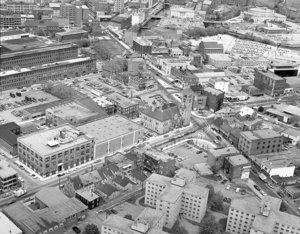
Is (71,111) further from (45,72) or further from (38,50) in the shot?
(38,50)

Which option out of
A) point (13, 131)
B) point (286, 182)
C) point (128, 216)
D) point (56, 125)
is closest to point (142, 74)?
point (56, 125)

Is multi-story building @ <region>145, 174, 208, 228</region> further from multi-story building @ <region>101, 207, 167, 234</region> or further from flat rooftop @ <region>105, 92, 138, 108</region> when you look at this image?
flat rooftop @ <region>105, 92, 138, 108</region>

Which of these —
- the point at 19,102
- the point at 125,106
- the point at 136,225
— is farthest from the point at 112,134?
the point at 136,225

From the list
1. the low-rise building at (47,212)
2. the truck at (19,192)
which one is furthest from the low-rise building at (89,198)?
the truck at (19,192)

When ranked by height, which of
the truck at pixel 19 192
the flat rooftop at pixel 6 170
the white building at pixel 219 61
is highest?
the white building at pixel 219 61

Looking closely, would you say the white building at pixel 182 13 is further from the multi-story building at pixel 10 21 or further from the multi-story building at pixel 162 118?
the multi-story building at pixel 162 118

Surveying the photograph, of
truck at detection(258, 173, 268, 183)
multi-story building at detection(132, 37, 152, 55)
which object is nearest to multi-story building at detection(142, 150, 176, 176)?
truck at detection(258, 173, 268, 183)

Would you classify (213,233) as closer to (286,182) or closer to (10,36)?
(286,182)

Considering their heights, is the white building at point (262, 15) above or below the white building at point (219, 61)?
above
